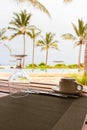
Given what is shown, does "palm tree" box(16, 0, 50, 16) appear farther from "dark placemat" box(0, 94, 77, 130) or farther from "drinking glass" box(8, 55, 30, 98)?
"dark placemat" box(0, 94, 77, 130)

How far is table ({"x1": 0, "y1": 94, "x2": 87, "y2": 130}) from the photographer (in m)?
0.67

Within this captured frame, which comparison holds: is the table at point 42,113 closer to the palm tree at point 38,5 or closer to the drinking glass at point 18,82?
the drinking glass at point 18,82

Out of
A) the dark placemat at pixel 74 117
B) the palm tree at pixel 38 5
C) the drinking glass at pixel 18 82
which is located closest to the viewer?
the dark placemat at pixel 74 117

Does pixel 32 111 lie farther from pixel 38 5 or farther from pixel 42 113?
pixel 38 5

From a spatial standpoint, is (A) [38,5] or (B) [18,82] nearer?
(B) [18,82]

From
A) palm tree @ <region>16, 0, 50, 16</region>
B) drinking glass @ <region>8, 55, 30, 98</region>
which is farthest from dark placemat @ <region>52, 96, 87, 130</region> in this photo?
palm tree @ <region>16, 0, 50, 16</region>

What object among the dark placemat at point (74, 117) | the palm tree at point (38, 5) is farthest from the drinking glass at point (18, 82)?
the palm tree at point (38, 5)

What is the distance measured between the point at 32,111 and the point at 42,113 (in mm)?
52

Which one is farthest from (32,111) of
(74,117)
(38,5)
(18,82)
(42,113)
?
(38,5)

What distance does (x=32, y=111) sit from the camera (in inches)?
32.9

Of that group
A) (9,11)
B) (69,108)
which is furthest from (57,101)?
(9,11)

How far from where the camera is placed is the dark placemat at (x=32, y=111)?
2.19 feet

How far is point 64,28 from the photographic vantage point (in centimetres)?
362

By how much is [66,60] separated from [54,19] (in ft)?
3.06
